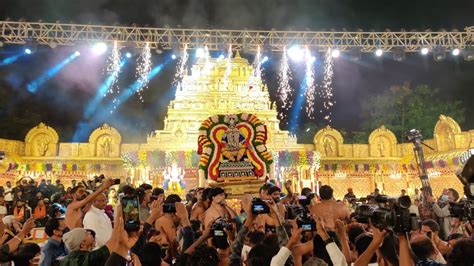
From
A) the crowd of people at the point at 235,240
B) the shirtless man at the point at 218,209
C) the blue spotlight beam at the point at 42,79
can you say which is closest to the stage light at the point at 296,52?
the crowd of people at the point at 235,240

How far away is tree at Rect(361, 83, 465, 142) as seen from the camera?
108 feet

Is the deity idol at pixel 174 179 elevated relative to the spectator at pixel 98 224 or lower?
elevated

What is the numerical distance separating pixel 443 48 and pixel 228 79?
627 inches

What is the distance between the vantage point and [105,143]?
2545cm

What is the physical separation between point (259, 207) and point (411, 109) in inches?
1331

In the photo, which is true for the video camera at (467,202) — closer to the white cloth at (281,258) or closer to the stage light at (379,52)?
the white cloth at (281,258)

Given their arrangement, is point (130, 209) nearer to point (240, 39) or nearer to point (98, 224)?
point (98, 224)

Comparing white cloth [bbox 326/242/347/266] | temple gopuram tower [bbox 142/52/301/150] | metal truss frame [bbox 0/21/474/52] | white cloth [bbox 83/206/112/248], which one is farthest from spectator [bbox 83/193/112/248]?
temple gopuram tower [bbox 142/52/301/150]

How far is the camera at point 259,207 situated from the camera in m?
3.70

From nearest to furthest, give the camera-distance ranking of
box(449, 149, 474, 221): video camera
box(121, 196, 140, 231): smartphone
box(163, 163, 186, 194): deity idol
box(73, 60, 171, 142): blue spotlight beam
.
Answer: box(121, 196, 140, 231): smartphone
box(449, 149, 474, 221): video camera
box(163, 163, 186, 194): deity idol
box(73, 60, 171, 142): blue spotlight beam

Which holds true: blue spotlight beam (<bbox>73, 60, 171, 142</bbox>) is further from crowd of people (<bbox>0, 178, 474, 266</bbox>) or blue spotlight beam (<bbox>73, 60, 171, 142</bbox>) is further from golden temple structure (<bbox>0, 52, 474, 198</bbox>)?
crowd of people (<bbox>0, 178, 474, 266</bbox>)

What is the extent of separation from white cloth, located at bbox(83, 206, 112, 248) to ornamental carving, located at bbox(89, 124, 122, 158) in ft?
69.6

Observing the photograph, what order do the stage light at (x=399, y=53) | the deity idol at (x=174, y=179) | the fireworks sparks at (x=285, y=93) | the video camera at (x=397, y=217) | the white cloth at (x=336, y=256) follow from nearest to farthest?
the video camera at (x=397, y=217), the white cloth at (x=336, y=256), the stage light at (x=399, y=53), the deity idol at (x=174, y=179), the fireworks sparks at (x=285, y=93)

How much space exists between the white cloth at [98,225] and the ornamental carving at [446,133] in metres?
22.5
